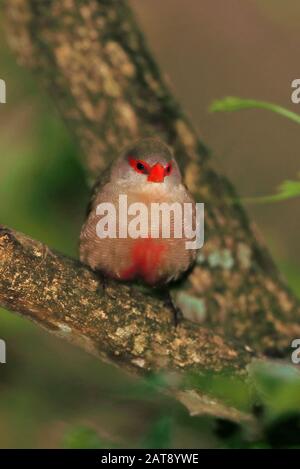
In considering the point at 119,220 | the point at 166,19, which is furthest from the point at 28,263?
the point at 166,19

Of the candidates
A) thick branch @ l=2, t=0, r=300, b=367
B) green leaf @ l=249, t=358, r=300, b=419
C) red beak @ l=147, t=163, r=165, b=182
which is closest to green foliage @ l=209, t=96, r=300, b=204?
green leaf @ l=249, t=358, r=300, b=419

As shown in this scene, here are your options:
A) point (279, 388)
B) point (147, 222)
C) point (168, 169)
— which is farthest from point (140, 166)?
point (279, 388)

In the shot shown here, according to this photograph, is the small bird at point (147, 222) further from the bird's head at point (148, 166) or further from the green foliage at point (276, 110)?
the green foliage at point (276, 110)

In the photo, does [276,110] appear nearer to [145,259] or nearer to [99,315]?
[99,315]

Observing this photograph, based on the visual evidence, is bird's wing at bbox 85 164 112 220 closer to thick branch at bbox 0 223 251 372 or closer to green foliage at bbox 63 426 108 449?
thick branch at bbox 0 223 251 372

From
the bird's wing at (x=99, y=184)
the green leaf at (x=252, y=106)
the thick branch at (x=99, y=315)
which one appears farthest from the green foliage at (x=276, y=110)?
the bird's wing at (x=99, y=184)
